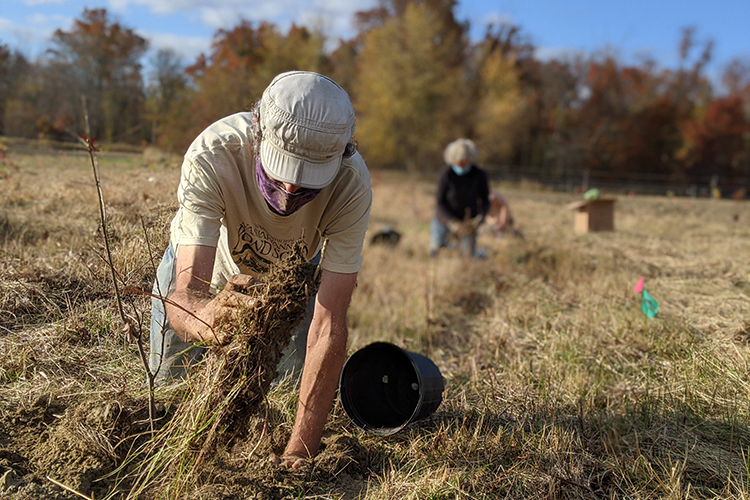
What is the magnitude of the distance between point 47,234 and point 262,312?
2867 millimetres

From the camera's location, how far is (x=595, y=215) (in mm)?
9625

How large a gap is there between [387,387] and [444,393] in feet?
1.37

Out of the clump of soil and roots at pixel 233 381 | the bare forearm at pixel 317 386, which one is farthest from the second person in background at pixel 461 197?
the clump of soil and roots at pixel 233 381

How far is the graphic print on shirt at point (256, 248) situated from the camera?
2.86 metres

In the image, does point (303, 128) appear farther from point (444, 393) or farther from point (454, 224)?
point (454, 224)

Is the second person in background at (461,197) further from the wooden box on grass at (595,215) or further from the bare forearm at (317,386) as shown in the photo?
the bare forearm at (317,386)

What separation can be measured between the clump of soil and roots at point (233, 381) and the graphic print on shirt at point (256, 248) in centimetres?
78

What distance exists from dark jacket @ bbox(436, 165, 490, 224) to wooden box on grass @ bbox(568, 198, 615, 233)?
261 cm

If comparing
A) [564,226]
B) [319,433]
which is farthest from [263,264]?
[564,226]

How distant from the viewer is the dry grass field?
2432 millimetres

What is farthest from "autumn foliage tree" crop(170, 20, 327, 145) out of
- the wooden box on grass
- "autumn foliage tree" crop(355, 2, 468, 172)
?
"autumn foliage tree" crop(355, 2, 468, 172)

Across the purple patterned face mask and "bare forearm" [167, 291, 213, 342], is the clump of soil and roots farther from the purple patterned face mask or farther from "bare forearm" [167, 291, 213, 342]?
the purple patterned face mask

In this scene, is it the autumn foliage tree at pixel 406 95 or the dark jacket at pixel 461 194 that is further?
the autumn foliage tree at pixel 406 95

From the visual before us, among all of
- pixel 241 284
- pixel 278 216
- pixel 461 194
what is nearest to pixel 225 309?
pixel 241 284
